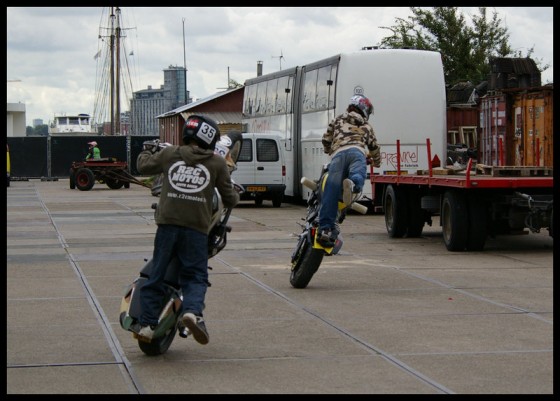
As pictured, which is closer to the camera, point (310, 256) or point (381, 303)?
point (381, 303)

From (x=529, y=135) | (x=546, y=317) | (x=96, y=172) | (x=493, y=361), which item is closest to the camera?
(x=493, y=361)

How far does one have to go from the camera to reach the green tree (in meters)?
45.8

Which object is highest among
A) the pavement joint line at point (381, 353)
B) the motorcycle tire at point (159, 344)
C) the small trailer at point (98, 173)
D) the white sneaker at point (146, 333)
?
the small trailer at point (98, 173)

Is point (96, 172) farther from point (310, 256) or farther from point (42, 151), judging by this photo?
point (310, 256)

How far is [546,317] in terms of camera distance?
10.4 meters

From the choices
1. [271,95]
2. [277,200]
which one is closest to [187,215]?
[277,200]

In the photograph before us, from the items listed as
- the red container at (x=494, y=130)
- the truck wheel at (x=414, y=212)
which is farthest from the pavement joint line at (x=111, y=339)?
the red container at (x=494, y=130)

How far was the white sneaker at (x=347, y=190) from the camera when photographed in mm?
12258

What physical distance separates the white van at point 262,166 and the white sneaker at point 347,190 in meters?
18.4

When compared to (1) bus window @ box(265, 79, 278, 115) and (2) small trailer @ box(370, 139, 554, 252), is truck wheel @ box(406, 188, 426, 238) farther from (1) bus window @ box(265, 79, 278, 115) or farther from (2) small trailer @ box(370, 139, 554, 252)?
(1) bus window @ box(265, 79, 278, 115)

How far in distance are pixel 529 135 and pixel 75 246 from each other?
7986 millimetres

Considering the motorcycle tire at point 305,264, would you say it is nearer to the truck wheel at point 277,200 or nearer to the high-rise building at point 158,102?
the truck wheel at point 277,200

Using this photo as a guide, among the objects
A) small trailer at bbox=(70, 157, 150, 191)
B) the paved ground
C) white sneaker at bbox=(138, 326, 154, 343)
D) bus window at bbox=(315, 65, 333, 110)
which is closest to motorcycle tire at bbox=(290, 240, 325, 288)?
the paved ground
